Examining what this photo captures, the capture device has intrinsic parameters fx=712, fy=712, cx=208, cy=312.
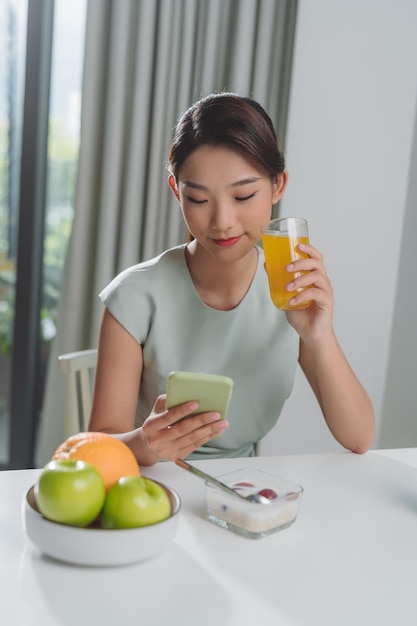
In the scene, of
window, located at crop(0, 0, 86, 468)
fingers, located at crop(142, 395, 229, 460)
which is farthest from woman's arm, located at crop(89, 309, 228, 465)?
window, located at crop(0, 0, 86, 468)

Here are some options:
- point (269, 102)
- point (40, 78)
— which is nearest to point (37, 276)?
point (40, 78)

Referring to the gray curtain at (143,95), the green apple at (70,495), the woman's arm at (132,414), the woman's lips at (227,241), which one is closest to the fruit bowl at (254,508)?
the woman's arm at (132,414)

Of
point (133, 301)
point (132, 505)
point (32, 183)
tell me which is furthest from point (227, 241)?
point (32, 183)

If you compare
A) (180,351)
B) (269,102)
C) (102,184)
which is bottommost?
(180,351)

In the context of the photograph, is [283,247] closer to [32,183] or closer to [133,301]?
[133,301]

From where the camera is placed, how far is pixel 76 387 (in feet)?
6.24

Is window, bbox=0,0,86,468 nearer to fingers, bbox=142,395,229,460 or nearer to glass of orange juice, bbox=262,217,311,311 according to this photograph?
glass of orange juice, bbox=262,217,311,311

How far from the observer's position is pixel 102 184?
306 centimetres

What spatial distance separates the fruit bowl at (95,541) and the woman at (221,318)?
0.28 m

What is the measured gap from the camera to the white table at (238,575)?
854 mm

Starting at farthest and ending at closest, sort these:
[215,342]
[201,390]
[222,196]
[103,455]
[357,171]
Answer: [357,171] < [215,342] < [222,196] < [201,390] < [103,455]

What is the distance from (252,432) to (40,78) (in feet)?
6.94

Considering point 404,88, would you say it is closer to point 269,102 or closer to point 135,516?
point 269,102

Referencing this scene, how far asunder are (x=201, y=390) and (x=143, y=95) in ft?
6.99
